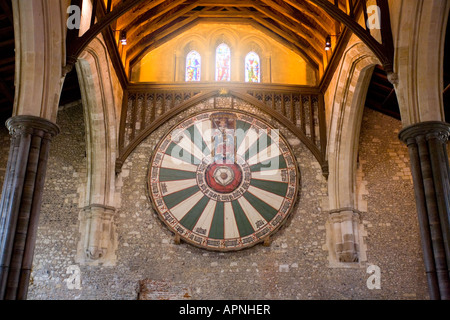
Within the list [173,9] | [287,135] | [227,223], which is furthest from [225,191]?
[173,9]

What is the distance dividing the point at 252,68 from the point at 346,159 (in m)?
2.85

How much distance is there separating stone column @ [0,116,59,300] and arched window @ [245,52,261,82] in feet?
16.6

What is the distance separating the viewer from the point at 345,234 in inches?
332

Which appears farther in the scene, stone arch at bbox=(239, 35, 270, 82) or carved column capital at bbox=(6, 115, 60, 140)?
stone arch at bbox=(239, 35, 270, 82)

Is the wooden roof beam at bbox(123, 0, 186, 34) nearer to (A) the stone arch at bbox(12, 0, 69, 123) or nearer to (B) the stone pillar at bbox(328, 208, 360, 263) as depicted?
(A) the stone arch at bbox(12, 0, 69, 123)

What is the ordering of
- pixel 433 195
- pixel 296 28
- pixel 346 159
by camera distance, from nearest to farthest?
pixel 433 195
pixel 346 159
pixel 296 28

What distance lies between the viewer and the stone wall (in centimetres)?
820

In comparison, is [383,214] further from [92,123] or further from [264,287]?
[92,123]

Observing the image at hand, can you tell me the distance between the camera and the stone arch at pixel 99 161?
821cm

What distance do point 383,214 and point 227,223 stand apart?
9.49 ft

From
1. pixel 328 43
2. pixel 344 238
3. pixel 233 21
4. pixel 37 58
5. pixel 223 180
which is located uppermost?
pixel 233 21

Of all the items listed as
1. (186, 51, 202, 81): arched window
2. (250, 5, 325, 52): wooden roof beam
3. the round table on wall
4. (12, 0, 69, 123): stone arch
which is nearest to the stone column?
(12, 0, 69, 123): stone arch

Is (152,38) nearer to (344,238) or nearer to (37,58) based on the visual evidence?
(37,58)

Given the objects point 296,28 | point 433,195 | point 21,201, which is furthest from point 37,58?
point 296,28
